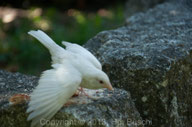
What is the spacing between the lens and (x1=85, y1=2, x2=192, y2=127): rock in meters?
3.39

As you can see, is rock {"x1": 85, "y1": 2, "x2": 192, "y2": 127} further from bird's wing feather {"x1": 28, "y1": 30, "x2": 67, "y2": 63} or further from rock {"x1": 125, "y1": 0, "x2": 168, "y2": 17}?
rock {"x1": 125, "y1": 0, "x2": 168, "y2": 17}

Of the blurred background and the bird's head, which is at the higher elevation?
the blurred background

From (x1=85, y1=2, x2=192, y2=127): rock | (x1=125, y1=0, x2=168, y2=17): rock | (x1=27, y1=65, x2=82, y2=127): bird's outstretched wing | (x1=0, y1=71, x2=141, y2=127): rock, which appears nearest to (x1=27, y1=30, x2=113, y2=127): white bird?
(x1=27, y1=65, x2=82, y2=127): bird's outstretched wing

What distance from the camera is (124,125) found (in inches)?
115

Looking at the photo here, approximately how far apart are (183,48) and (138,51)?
1.64 ft

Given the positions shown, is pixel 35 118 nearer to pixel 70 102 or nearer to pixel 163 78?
pixel 70 102

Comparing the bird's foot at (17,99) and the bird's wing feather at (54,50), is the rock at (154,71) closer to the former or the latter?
the bird's wing feather at (54,50)

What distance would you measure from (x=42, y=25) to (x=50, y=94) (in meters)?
5.60

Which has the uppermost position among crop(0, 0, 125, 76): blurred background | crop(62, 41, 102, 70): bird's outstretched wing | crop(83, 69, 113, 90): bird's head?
crop(0, 0, 125, 76): blurred background

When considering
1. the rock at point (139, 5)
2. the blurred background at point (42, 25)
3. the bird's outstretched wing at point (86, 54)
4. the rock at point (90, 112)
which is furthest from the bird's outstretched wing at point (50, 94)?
the rock at point (139, 5)

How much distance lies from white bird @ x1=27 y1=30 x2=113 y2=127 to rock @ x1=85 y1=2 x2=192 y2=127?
0.58m

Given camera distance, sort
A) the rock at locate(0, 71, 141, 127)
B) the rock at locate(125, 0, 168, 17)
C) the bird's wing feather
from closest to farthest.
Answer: the rock at locate(0, 71, 141, 127), the bird's wing feather, the rock at locate(125, 0, 168, 17)

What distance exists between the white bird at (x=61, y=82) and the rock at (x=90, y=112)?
16 cm

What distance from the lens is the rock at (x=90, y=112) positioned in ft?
8.96
